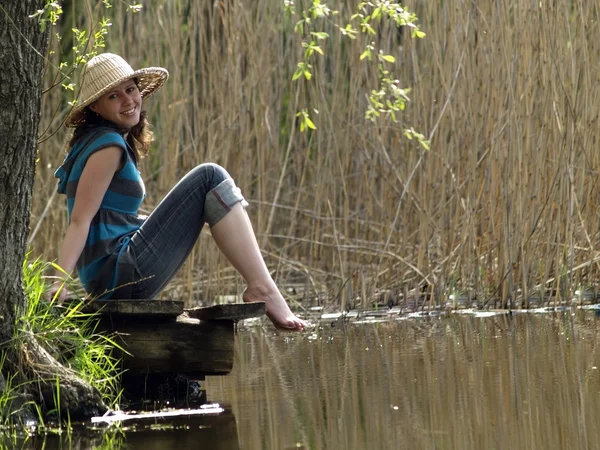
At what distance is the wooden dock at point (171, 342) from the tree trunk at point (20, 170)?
24 centimetres

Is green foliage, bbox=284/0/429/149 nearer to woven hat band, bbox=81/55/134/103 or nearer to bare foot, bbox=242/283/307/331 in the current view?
woven hat band, bbox=81/55/134/103

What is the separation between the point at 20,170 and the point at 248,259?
76cm

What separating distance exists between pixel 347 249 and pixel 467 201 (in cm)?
61

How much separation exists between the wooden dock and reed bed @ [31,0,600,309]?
1.75 metres

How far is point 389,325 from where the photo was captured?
446 centimetres

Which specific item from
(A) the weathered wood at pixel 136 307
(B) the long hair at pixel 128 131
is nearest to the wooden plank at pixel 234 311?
(A) the weathered wood at pixel 136 307

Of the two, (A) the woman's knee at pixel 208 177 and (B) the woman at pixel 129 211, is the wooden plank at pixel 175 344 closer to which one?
(B) the woman at pixel 129 211

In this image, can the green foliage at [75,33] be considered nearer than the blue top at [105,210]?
Yes

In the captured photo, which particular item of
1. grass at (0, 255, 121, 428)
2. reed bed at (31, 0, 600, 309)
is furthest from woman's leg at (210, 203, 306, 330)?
reed bed at (31, 0, 600, 309)

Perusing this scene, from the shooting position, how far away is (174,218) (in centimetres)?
330

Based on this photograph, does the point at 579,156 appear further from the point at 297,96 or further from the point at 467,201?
the point at 297,96

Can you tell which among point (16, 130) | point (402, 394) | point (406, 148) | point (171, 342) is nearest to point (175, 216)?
point (171, 342)

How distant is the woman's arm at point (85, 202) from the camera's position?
3.03 metres

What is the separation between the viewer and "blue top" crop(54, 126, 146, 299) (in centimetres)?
321
